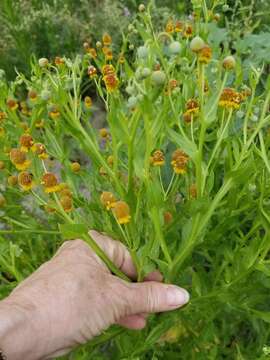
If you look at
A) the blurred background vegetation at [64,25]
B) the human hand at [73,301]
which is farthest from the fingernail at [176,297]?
the blurred background vegetation at [64,25]

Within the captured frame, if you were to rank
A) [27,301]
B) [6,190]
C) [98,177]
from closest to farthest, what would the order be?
[27,301] < [98,177] < [6,190]

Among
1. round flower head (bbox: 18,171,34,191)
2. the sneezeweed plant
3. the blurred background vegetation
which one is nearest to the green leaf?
the sneezeweed plant

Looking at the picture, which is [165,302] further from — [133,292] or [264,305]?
[264,305]

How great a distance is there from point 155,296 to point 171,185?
0.73ft

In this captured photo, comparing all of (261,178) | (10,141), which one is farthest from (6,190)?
(261,178)

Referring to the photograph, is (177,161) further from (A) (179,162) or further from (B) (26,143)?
(B) (26,143)

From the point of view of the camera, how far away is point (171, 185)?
100 centimetres

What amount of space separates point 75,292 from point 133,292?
10 centimetres

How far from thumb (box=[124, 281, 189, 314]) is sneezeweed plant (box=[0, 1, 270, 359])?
0.03 metres

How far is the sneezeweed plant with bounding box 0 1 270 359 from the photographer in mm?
767

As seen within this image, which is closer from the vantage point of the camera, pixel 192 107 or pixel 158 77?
pixel 158 77

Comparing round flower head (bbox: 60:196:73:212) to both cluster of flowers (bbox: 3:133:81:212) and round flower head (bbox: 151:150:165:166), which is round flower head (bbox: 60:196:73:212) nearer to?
cluster of flowers (bbox: 3:133:81:212)

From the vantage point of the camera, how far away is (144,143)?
79cm

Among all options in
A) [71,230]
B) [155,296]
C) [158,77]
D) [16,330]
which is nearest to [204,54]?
[158,77]
